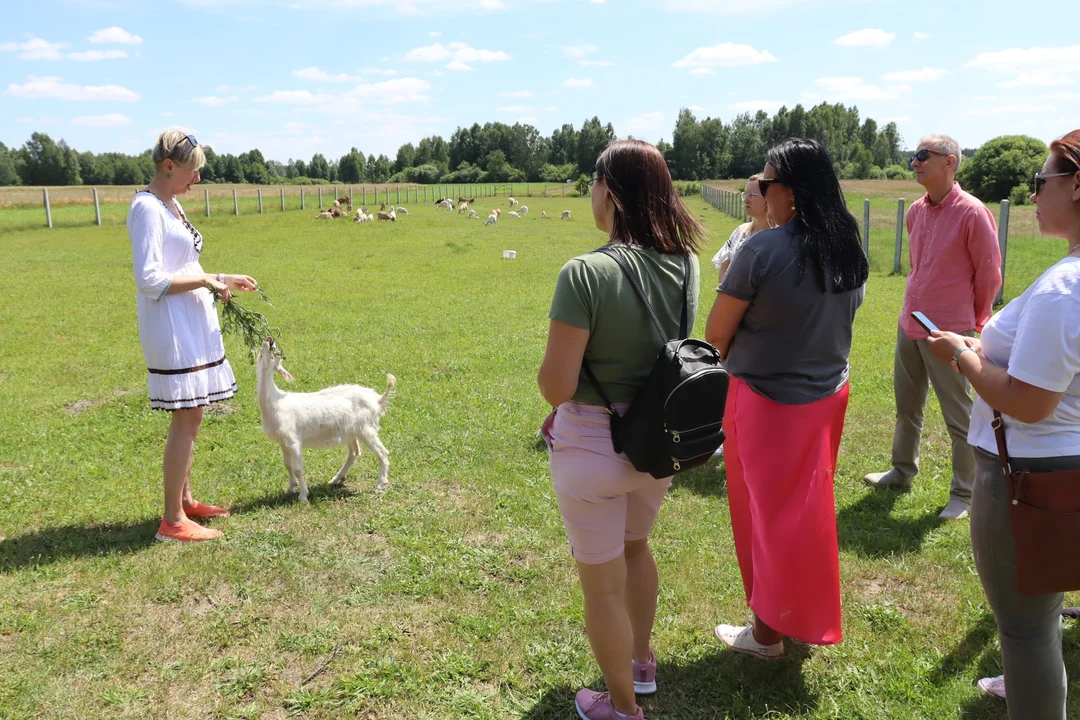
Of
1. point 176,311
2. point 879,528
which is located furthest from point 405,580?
point 879,528

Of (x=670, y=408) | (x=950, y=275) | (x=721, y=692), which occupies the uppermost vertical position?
(x=950, y=275)

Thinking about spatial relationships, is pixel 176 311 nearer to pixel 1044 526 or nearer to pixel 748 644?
pixel 748 644

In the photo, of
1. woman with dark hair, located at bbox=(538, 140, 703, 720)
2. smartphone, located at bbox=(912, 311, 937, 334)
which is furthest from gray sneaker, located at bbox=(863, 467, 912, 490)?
→ woman with dark hair, located at bbox=(538, 140, 703, 720)

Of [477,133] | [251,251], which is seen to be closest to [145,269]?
[251,251]

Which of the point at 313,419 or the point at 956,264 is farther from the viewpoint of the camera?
the point at 313,419

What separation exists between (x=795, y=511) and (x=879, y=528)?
2137 mm

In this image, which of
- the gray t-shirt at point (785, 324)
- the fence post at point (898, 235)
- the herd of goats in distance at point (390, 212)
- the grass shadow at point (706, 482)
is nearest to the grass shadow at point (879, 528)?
the grass shadow at point (706, 482)

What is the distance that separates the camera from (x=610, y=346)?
2.53m

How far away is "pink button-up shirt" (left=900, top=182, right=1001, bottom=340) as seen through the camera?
183 inches

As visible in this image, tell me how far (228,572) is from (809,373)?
133 inches

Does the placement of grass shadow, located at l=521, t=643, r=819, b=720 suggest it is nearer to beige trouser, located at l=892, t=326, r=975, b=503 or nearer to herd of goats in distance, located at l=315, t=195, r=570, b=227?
beige trouser, located at l=892, t=326, r=975, b=503

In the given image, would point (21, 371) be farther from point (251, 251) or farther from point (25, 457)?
point (251, 251)

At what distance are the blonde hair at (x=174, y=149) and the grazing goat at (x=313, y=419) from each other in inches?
52.2

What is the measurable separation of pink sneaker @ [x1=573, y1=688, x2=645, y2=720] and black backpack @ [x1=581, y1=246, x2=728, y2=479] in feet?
3.47
